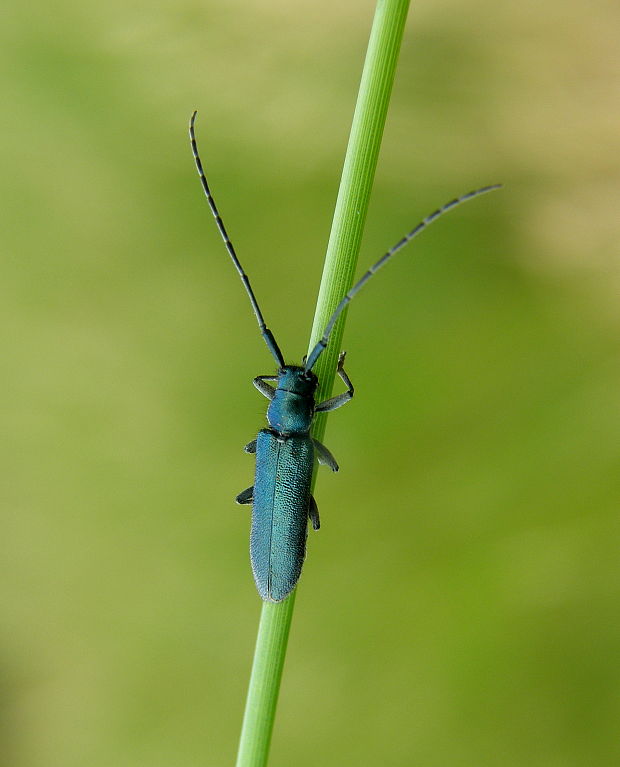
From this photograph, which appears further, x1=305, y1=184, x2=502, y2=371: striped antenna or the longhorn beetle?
the longhorn beetle

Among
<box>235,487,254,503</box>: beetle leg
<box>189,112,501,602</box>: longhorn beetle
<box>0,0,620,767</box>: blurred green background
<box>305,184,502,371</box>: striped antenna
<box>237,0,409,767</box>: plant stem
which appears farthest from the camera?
<box>0,0,620,767</box>: blurred green background

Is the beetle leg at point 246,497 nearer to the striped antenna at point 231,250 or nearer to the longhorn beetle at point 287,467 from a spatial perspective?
the longhorn beetle at point 287,467

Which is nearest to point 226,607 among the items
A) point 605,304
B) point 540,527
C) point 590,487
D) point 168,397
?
point 168,397

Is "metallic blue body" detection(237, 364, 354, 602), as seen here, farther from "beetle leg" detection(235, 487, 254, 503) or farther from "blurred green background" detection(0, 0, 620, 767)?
"blurred green background" detection(0, 0, 620, 767)

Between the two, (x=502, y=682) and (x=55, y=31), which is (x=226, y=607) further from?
(x=55, y=31)

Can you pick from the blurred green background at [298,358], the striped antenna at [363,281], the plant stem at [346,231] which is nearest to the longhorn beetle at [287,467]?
the striped antenna at [363,281]

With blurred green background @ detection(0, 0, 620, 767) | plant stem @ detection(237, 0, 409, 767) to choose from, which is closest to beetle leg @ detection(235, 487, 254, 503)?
blurred green background @ detection(0, 0, 620, 767)
